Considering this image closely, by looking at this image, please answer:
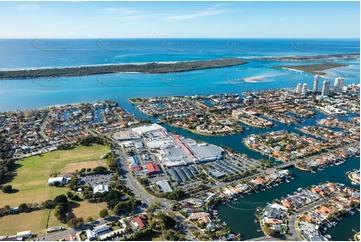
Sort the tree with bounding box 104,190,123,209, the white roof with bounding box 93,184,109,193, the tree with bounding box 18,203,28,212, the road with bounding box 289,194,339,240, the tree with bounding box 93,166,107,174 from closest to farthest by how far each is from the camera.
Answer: the road with bounding box 289,194,339,240
the tree with bounding box 18,203,28,212
the tree with bounding box 104,190,123,209
the white roof with bounding box 93,184,109,193
the tree with bounding box 93,166,107,174

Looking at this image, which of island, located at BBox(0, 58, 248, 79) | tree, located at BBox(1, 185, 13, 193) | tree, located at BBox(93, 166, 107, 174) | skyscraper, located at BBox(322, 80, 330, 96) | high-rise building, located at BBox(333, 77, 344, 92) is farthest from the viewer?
island, located at BBox(0, 58, 248, 79)

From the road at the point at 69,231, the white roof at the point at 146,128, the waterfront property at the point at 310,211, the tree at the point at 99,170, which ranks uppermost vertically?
the white roof at the point at 146,128

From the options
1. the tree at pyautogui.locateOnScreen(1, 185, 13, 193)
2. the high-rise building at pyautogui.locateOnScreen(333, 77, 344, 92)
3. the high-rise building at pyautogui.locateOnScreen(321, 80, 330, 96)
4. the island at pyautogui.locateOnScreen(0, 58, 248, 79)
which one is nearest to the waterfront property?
the tree at pyautogui.locateOnScreen(1, 185, 13, 193)

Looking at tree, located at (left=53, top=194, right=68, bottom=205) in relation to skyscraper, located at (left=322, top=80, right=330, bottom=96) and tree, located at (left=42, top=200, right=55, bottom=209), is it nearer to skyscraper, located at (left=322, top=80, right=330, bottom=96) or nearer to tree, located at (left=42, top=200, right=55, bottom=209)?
tree, located at (left=42, top=200, right=55, bottom=209)

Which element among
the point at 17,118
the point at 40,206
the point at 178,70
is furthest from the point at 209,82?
the point at 40,206

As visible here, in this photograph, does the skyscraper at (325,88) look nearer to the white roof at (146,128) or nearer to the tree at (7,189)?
the white roof at (146,128)

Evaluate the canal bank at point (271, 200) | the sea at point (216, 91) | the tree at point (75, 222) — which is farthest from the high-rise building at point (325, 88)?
the tree at point (75, 222)

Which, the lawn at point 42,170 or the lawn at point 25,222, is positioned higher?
the lawn at point 42,170

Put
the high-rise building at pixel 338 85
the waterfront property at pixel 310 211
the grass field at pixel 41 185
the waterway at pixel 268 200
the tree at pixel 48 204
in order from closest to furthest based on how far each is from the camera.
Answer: the waterfront property at pixel 310 211 → the waterway at pixel 268 200 → the grass field at pixel 41 185 → the tree at pixel 48 204 → the high-rise building at pixel 338 85

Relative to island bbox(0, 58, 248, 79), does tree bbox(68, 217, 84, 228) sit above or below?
below

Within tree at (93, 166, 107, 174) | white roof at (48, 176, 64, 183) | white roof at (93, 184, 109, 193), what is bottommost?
white roof at (93, 184, 109, 193)
